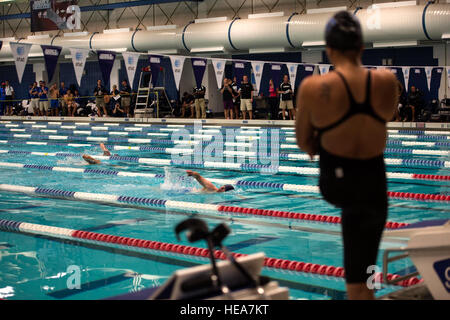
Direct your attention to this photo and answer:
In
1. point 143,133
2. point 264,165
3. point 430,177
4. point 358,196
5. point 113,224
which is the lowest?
point 113,224

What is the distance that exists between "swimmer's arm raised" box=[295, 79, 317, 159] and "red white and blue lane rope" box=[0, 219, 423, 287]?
1789 mm

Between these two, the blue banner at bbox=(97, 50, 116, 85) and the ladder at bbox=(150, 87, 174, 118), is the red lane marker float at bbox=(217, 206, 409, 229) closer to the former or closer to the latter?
the blue banner at bbox=(97, 50, 116, 85)

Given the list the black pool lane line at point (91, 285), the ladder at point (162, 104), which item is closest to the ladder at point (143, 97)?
the ladder at point (162, 104)

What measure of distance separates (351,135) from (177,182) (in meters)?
6.63

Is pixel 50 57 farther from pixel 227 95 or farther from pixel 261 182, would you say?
pixel 261 182

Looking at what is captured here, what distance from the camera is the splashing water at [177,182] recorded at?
27.3 feet

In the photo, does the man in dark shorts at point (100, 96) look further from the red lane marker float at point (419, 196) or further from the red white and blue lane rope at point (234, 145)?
the red lane marker float at point (419, 196)

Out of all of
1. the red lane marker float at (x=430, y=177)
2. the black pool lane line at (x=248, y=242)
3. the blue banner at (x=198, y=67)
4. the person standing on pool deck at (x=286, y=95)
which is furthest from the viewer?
the person standing on pool deck at (x=286, y=95)

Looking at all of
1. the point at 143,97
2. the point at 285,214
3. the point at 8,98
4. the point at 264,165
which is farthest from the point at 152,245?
the point at 8,98

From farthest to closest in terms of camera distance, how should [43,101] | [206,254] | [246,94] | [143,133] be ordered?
[43,101]
[246,94]
[143,133]
[206,254]

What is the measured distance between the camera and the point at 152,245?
521cm

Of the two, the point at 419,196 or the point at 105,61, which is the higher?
the point at 105,61

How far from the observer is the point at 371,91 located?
2381 millimetres

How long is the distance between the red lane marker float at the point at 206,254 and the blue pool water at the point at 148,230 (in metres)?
0.06
